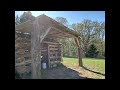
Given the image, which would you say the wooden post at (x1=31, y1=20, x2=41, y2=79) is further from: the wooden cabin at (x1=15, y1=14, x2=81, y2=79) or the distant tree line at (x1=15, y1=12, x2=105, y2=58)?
the distant tree line at (x1=15, y1=12, x2=105, y2=58)

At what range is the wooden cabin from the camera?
163 inches

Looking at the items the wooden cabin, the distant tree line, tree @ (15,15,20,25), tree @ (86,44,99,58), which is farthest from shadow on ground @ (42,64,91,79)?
tree @ (15,15,20,25)

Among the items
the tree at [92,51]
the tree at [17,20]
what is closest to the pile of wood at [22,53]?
the tree at [17,20]

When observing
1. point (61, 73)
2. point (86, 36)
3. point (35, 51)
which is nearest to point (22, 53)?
point (35, 51)

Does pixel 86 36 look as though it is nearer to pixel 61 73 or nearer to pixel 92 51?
pixel 92 51

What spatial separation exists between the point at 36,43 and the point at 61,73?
78 cm

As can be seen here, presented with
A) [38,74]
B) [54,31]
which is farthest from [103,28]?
[38,74]

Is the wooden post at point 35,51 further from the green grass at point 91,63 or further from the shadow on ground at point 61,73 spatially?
the green grass at point 91,63

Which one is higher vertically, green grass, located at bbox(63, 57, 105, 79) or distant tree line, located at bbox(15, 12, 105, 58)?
distant tree line, located at bbox(15, 12, 105, 58)

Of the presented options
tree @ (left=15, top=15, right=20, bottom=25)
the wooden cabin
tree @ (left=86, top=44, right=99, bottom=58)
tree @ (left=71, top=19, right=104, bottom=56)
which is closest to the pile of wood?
the wooden cabin

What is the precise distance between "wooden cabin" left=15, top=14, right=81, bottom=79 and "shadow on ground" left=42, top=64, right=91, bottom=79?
0.11 meters

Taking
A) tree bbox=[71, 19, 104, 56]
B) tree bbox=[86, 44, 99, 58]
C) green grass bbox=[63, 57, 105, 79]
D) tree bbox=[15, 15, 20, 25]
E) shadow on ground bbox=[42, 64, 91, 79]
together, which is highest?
tree bbox=[15, 15, 20, 25]
